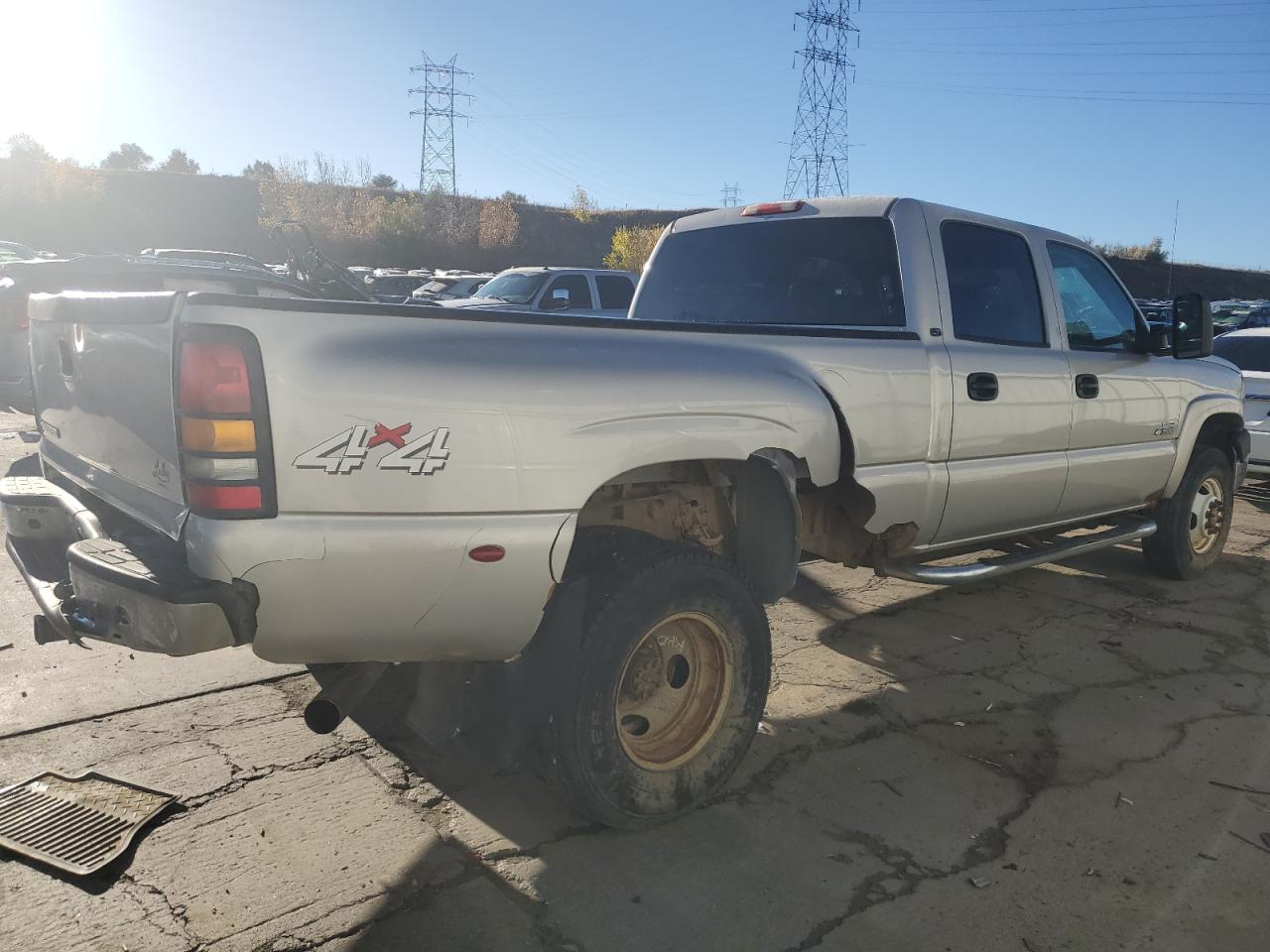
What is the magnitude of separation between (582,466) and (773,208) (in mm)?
2364

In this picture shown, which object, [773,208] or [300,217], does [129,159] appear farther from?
[773,208]

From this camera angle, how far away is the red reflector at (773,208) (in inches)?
181

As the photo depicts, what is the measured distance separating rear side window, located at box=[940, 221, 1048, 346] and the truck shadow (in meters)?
1.59

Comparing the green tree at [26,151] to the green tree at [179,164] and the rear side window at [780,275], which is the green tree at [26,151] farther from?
the rear side window at [780,275]

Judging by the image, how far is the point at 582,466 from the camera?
2.78 meters

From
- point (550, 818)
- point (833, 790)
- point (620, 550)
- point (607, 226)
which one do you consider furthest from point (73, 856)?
point (607, 226)

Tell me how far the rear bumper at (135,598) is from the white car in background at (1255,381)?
29.3 ft

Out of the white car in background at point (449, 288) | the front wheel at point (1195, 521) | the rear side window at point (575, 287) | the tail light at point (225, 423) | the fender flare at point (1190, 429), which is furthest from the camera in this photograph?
the white car in background at point (449, 288)

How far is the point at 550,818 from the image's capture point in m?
3.21

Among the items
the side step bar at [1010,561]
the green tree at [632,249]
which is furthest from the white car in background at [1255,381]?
the green tree at [632,249]

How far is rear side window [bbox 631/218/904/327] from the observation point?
4.25 meters

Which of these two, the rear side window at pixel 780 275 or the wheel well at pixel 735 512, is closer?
the wheel well at pixel 735 512

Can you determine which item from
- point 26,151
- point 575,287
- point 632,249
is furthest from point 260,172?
point 575,287

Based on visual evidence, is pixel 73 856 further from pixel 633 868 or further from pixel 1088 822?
pixel 1088 822
